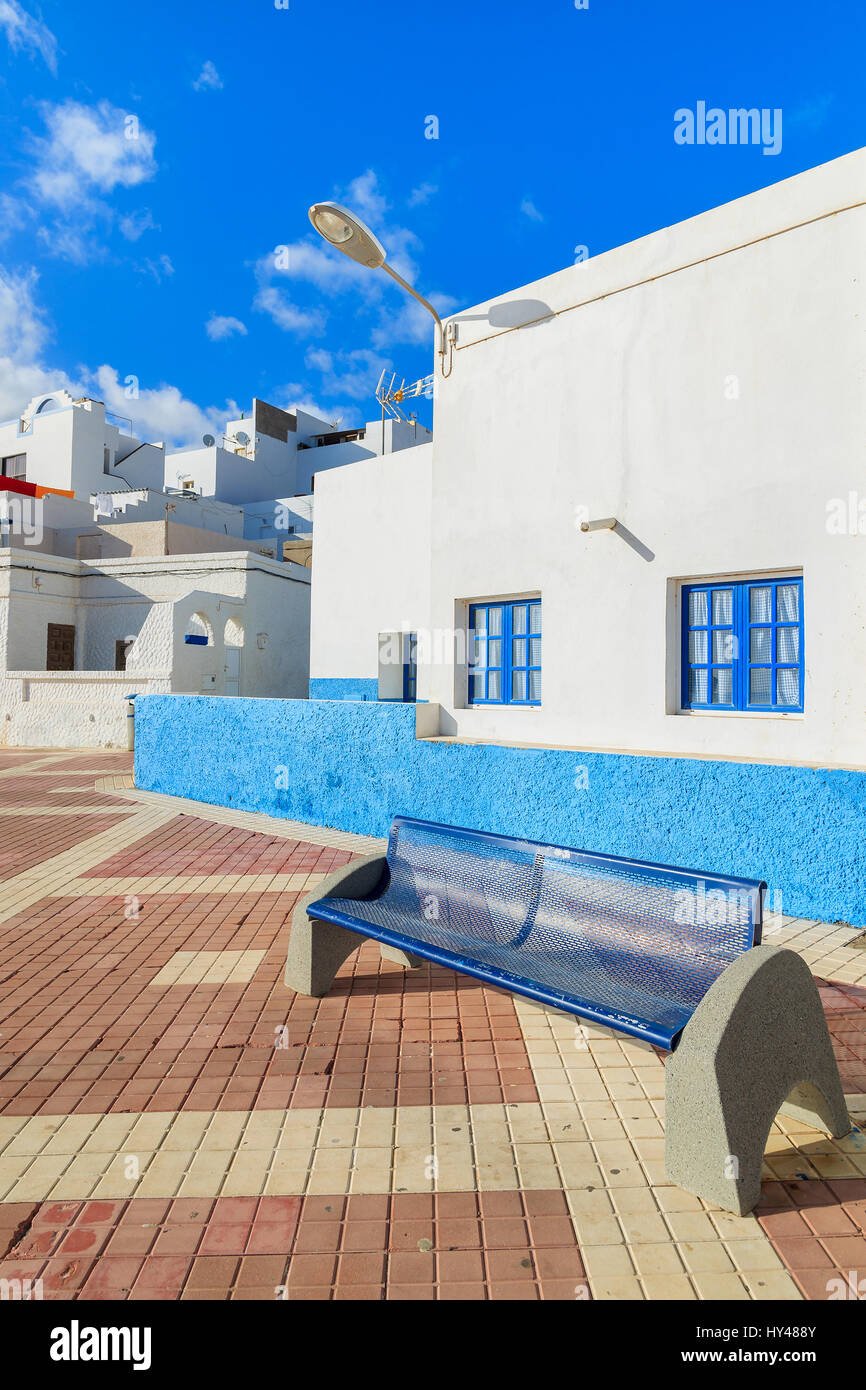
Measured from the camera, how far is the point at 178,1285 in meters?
2.27

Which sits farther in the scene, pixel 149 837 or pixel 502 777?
pixel 149 837

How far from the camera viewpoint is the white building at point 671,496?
19.3 ft

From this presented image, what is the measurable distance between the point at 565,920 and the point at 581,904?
0.40 ft

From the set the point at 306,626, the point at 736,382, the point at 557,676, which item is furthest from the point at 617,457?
the point at 306,626

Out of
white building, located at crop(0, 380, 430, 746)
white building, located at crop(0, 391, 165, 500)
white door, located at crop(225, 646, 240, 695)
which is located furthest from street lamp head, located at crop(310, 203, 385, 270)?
white building, located at crop(0, 391, 165, 500)

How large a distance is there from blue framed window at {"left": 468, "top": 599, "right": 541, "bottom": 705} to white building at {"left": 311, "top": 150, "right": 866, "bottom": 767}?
0.9 inches

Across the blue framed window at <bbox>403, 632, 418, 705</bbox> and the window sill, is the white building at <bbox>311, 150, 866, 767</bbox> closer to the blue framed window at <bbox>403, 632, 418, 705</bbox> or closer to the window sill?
the window sill

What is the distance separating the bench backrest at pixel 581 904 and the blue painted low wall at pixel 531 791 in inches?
87.8

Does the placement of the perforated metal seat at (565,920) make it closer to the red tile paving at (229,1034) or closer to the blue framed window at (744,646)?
the red tile paving at (229,1034)

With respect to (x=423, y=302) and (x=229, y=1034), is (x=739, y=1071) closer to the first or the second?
(x=229, y=1034)

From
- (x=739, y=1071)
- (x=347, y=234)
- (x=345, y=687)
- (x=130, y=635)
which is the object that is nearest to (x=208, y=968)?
(x=739, y=1071)
